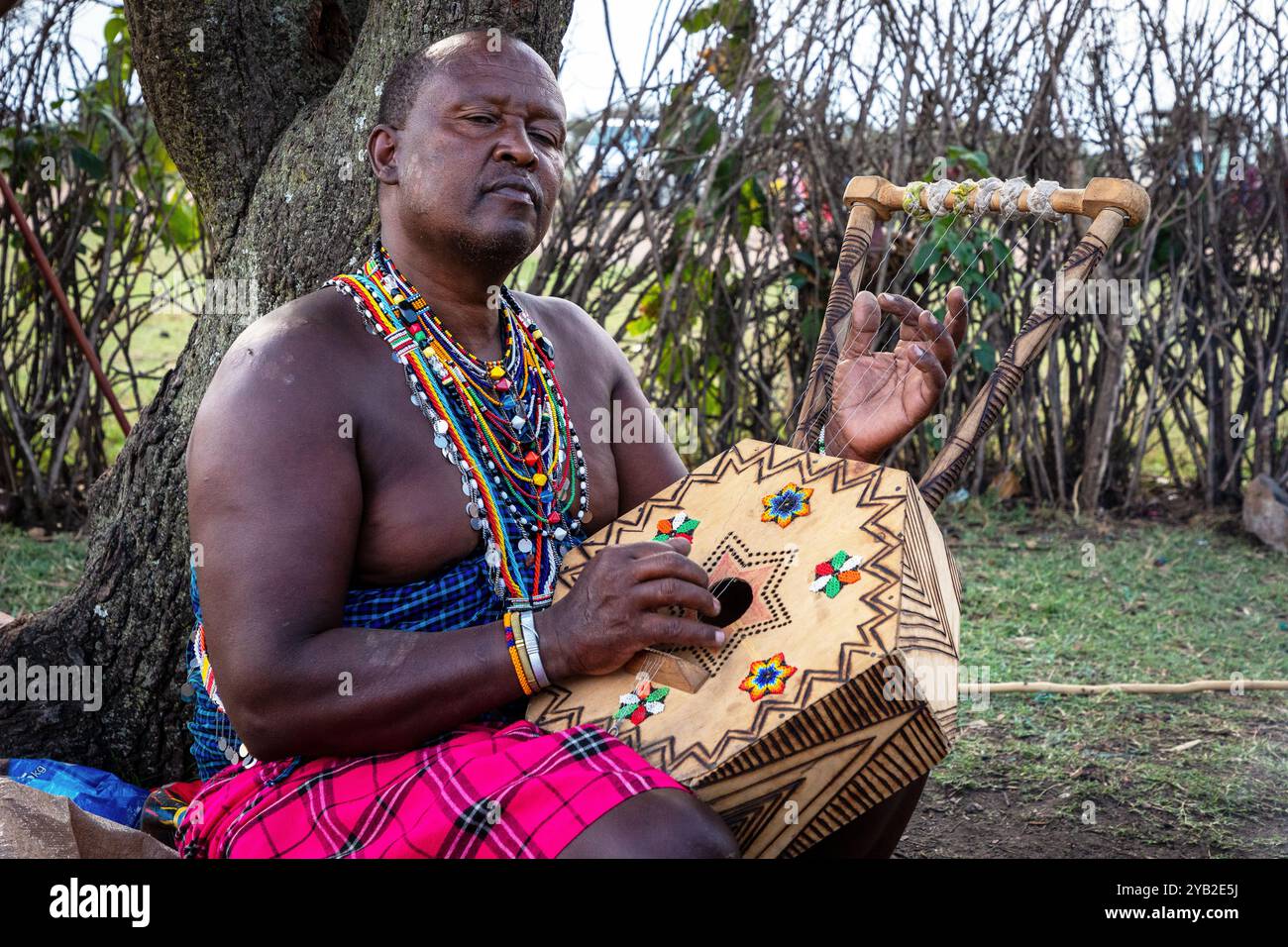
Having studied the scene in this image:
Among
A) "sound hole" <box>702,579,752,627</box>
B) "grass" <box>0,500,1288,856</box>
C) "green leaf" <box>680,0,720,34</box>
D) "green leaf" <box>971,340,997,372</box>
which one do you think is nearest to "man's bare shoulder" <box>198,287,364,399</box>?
"sound hole" <box>702,579,752,627</box>

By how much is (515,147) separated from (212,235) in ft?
3.81

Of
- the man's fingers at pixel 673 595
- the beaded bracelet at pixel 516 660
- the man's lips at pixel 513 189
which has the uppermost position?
the man's lips at pixel 513 189

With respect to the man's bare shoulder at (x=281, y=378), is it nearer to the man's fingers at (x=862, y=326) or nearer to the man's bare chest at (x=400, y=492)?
the man's bare chest at (x=400, y=492)

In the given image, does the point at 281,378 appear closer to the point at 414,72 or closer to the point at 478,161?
the point at 478,161

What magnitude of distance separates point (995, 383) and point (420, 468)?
3.12ft

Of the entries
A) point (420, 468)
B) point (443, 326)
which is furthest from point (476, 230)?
point (420, 468)

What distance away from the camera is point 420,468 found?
2.00 metres

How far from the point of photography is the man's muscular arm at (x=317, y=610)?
5.86 feet

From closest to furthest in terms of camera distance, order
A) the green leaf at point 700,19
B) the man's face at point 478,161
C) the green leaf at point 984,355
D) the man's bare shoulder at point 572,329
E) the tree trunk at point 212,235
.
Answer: the man's face at point 478,161, the man's bare shoulder at point 572,329, the tree trunk at point 212,235, the green leaf at point 700,19, the green leaf at point 984,355

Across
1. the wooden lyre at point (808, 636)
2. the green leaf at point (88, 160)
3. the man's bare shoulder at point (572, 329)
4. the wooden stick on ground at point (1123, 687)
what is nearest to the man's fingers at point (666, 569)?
the wooden lyre at point (808, 636)

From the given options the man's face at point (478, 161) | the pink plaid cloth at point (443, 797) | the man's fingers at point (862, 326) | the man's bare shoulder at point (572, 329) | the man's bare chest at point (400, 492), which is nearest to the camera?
the pink plaid cloth at point (443, 797)

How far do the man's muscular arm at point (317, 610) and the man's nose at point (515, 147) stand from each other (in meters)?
0.52

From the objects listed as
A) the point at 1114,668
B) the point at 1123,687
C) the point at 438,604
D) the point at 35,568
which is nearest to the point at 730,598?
the point at 438,604

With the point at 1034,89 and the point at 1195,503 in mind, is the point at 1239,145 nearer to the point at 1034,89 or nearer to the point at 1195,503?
the point at 1034,89
